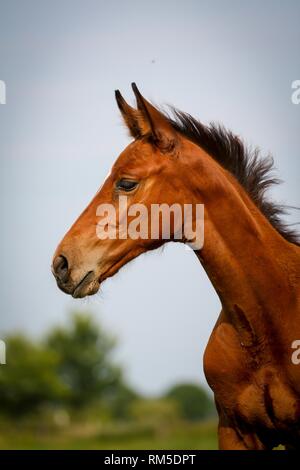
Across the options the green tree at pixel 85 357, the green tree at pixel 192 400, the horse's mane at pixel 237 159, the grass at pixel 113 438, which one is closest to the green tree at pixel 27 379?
the green tree at pixel 85 357

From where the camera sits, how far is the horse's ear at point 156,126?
6355 mm

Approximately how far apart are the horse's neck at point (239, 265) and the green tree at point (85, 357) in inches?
1761

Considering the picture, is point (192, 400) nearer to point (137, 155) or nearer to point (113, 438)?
point (113, 438)

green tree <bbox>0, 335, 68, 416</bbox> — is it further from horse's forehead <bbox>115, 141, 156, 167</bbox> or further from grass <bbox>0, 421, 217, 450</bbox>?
horse's forehead <bbox>115, 141, 156, 167</bbox>

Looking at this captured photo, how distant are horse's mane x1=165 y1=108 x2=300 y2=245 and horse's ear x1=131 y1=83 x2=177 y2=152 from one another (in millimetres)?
262

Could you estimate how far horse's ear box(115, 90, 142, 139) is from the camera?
21.3 feet

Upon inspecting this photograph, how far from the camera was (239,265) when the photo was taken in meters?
6.34

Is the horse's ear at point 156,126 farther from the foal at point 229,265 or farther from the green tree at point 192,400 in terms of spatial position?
the green tree at point 192,400

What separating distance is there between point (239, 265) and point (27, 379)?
39.8 m

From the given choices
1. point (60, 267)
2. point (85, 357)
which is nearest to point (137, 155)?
point (60, 267)

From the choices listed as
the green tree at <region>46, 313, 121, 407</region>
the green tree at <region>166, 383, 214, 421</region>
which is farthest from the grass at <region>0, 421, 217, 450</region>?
the green tree at <region>166, 383, 214, 421</region>

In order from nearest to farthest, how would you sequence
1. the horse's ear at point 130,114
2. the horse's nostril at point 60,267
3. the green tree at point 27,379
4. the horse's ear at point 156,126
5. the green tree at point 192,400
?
1. the horse's nostril at point 60,267
2. the horse's ear at point 156,126
3. the horse's ear at point 130,114
4. the green tree at point 27,379
5. the green tree at point 192,400
